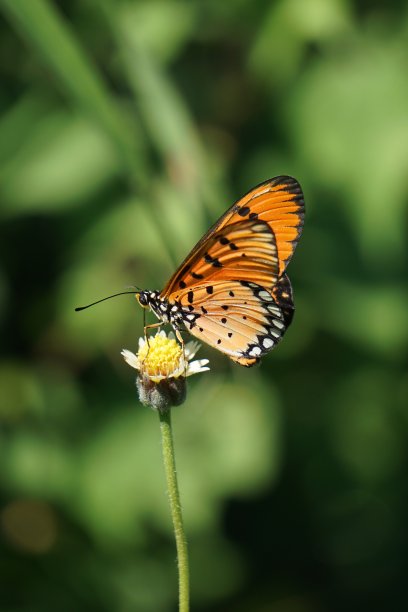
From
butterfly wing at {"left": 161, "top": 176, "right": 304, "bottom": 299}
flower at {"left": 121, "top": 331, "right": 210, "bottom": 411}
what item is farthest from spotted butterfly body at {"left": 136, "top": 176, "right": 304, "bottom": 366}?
flower at {"left": 121, "top": 331, "right": 210, "bottom": 411}

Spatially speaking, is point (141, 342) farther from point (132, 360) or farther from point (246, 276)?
point (246, 276)

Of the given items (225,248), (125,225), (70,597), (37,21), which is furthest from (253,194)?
(70,597)

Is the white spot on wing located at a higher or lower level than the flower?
lower

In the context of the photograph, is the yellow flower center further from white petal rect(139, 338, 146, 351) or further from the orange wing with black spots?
the orange wing with black spots

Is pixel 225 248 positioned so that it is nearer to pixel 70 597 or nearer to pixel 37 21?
pixel 37 21

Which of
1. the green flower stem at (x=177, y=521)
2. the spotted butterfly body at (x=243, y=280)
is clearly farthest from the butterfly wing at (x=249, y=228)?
the green flower stem at (x=177, y=521)

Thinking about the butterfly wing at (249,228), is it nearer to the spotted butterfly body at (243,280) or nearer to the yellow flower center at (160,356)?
the spotted butterfly body at (243,280)

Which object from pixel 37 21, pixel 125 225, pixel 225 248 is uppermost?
pixel 37 21

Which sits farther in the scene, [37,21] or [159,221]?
[159,221]
